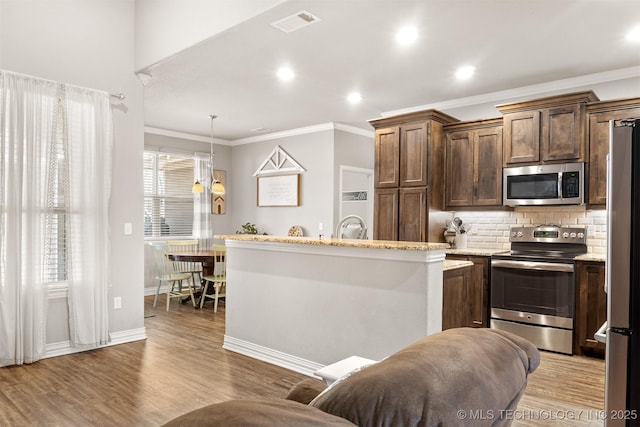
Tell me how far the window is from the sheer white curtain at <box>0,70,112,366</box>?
3.21 meters

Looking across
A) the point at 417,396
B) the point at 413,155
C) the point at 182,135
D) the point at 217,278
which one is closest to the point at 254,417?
the point at 417,396

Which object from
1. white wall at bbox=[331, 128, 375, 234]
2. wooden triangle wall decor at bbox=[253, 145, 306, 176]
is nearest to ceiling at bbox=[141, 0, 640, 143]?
white wall at bbox=[331, 128, 375, 234]

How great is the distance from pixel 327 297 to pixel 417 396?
2.56m

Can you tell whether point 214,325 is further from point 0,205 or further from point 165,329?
point 0,205

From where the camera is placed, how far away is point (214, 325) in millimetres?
5012

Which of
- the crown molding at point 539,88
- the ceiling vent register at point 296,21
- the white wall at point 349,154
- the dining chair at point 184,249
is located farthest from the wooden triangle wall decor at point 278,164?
the ceiling vent register at point 296,21

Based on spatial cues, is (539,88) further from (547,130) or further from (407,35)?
(407,35)

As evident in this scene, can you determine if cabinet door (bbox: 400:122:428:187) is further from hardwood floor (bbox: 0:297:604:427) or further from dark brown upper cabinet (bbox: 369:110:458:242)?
hardwood floor (bbox: 0:297:604:427)

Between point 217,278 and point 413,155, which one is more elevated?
point 413,155

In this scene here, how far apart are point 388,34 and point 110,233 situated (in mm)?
3157

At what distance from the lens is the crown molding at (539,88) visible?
4312 mm

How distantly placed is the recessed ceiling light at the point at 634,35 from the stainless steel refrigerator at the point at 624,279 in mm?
2354

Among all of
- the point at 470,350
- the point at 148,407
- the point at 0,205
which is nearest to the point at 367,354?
the point at 148,407

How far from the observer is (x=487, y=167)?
4.93 meters
